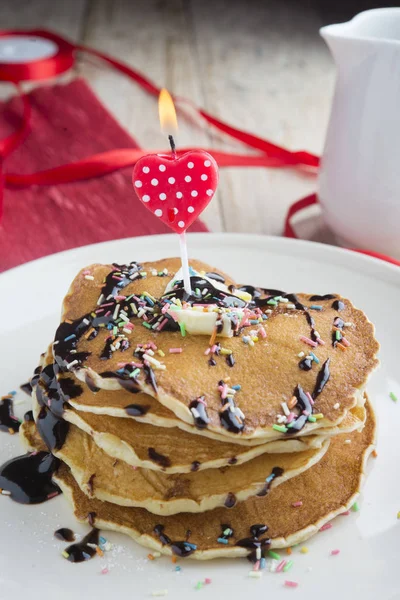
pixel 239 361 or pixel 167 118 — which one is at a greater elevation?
pixel 167 118

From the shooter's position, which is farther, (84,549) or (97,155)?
(97,155)

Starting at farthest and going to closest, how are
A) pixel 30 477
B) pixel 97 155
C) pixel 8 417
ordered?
pixel 97 155
pixel 8 417
pixel 30 477

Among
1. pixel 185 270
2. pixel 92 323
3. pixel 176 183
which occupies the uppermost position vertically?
pixel 176 183

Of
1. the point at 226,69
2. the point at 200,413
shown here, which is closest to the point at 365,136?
the point at 200,413

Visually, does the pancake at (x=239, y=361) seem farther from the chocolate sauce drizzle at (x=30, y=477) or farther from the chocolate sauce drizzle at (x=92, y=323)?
the chocolate sauce drizzle at (x=30, y=477)

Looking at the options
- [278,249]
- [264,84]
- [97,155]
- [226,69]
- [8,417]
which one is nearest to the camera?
[8,417]

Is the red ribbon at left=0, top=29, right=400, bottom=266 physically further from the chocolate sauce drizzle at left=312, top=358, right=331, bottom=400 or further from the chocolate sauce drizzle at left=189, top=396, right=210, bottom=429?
the chocolate sauce drizzle at left=189, top=396, right=210, bottom=429

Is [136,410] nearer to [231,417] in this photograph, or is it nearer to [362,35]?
[231,417]

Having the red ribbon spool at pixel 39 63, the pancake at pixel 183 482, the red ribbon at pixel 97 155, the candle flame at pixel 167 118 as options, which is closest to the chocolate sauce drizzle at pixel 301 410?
the pancake at pixel 183 482

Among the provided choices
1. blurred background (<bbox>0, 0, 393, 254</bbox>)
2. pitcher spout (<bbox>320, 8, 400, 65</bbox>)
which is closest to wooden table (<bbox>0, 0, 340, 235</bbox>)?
blurred background (<bbox>0, 0, 393, 254</bbox>)
